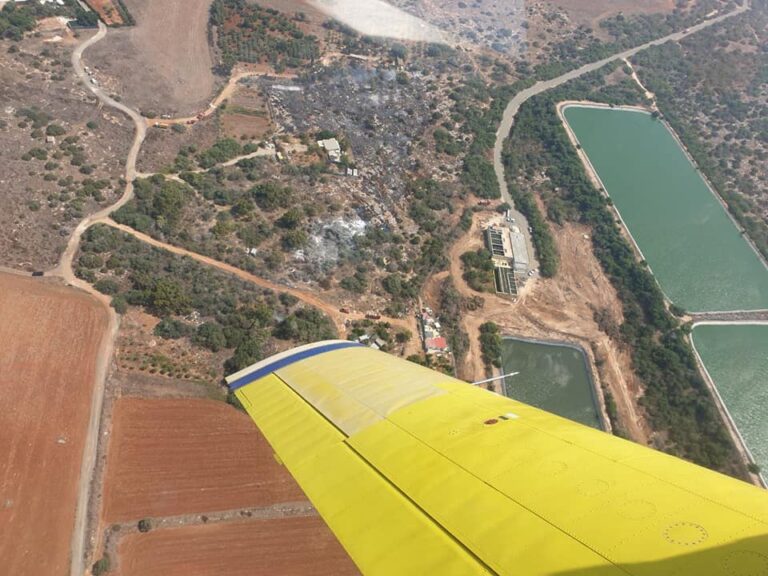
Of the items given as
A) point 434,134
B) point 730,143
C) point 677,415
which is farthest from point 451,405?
point 730,143

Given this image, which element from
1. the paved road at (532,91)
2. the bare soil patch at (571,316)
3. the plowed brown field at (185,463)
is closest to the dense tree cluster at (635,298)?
the bare soil patch at (571,316)

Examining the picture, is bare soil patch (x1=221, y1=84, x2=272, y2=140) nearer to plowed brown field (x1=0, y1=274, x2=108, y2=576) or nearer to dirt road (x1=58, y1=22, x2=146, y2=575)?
dirt road (x1=58, y1=22, x2=146, y2=575)

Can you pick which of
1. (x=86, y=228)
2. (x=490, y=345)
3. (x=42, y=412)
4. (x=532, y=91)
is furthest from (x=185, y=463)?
(x=532, y=91)

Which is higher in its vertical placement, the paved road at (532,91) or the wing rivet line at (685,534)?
the paved road at (532,91)

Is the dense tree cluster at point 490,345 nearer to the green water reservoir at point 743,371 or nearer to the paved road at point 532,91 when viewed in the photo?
the paved road at point 532,91

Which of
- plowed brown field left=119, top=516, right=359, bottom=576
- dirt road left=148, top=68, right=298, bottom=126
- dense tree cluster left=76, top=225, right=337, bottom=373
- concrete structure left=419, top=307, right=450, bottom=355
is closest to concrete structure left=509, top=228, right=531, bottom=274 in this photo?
concrete structure left=419, top=307, right=450, bottom=355

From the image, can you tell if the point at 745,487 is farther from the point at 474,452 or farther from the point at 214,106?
the point at 214,106

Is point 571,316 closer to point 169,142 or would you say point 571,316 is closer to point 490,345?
point 490,345
